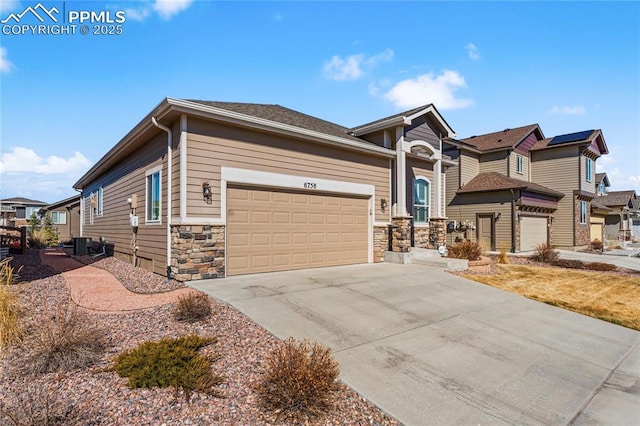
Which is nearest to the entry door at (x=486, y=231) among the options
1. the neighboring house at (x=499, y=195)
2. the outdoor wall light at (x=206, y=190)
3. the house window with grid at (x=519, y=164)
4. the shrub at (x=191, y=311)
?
the neighboring house at (x=499, y=195)

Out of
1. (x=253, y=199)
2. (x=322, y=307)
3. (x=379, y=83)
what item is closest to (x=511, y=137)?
(x=379, y=83)

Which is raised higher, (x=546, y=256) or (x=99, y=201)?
(x=99, y=201)

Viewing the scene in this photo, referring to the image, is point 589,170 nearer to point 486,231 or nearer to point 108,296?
point 486,231

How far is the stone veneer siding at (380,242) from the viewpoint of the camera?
11281mm

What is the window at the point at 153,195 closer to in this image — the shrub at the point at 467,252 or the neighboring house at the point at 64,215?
the shrub at the point at 467,252

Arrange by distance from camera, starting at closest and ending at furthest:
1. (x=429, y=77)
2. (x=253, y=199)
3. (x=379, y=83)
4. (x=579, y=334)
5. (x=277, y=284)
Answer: (x=579, y=334) → (x=277, y=284) → (x=253, y=199) → (x=379, y=83) → (x=429, y=77)

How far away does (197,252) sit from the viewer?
7.47m

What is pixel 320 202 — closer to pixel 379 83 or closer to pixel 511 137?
pixel 379 83

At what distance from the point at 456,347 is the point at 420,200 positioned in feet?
31.1

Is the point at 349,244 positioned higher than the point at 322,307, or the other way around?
the point at 349,244

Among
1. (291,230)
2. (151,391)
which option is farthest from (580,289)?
(151,391)

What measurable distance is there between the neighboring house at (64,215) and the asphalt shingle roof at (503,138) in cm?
3040

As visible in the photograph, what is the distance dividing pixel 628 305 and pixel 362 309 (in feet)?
20.8

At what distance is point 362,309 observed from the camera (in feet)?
18.7
